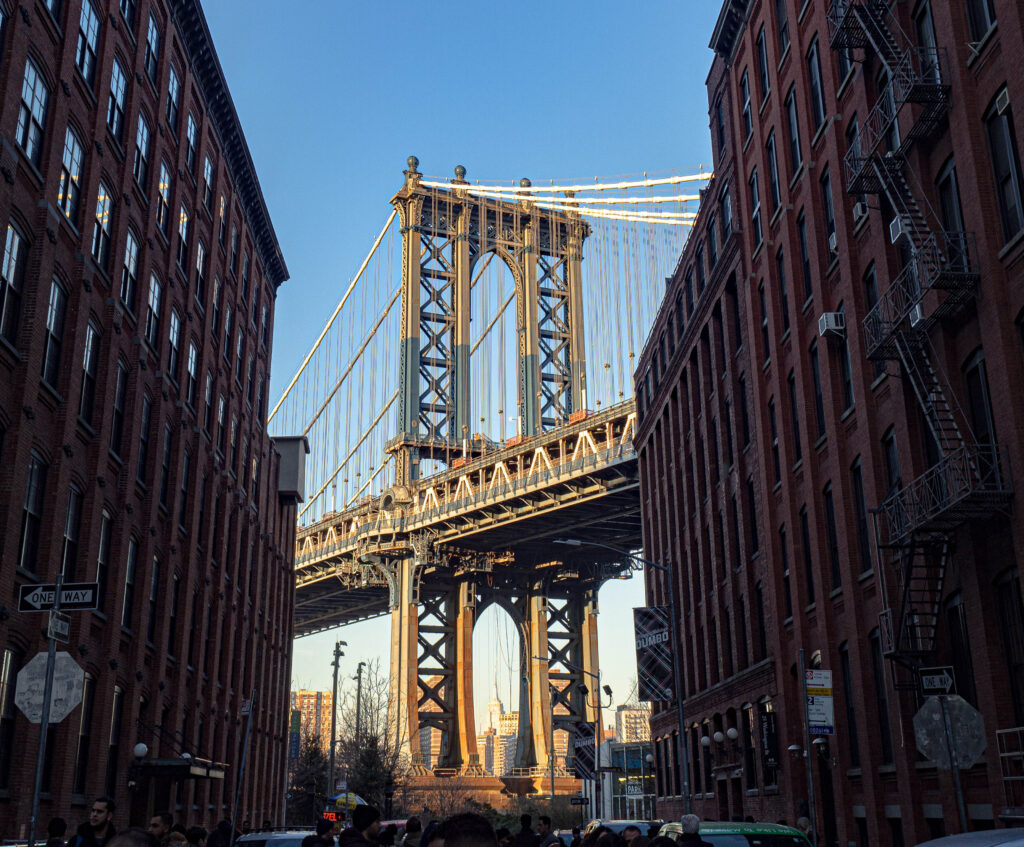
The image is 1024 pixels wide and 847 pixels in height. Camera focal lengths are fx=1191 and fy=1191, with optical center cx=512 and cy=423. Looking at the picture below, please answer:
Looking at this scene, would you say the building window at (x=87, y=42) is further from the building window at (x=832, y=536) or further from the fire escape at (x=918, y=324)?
the building window at (x=832, y=536)

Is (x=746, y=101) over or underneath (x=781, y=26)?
over

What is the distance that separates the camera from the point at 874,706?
1046 inches

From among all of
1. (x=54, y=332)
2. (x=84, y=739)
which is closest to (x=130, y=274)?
(x=54, y=332)

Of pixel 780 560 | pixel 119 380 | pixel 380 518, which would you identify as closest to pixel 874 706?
pixel 780 560

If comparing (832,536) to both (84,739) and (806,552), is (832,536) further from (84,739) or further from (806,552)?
(84,739)

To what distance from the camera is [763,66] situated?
3728cm

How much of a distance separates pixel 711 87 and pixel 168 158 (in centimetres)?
2046

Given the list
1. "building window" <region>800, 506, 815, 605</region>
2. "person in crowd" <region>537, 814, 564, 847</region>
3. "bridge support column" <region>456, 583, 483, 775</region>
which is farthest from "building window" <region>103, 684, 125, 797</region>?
"bridge support column" <region>456, 583, 483, 775</region>

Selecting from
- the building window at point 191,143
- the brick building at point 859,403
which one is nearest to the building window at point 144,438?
the building window at point 191,143

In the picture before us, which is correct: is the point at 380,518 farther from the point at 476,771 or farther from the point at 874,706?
the point at 874,706

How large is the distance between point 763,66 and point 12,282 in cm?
2401

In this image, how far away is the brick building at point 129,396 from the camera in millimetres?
23547

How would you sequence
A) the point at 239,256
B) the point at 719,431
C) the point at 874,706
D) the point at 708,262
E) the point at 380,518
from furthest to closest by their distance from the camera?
the point at 380,518 < the point at 239,256 < the point at 708,262 < the point at 719,431 < the point at 874,706

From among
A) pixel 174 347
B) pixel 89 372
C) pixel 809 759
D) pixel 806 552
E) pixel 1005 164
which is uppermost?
pixel 174 347
